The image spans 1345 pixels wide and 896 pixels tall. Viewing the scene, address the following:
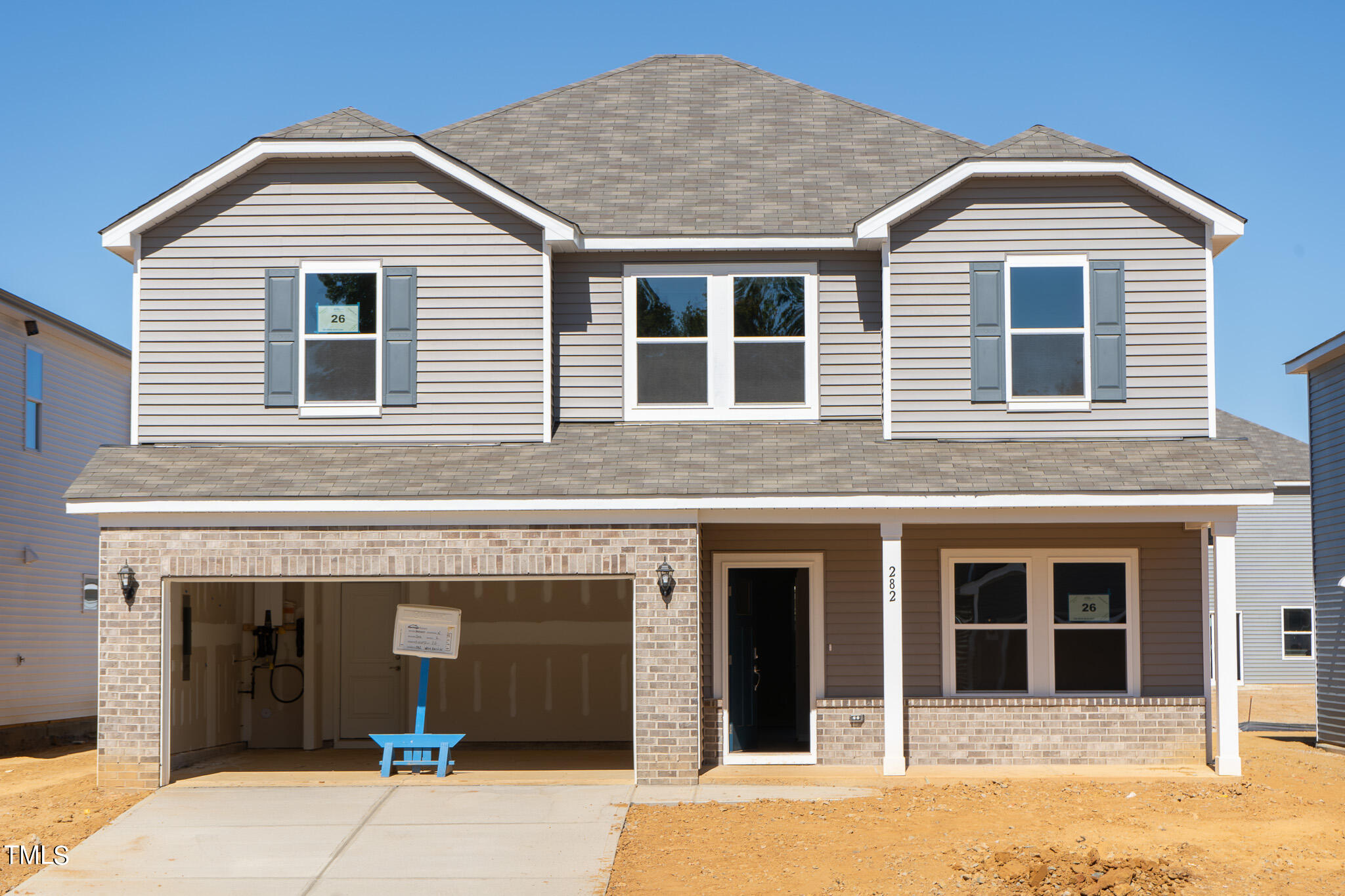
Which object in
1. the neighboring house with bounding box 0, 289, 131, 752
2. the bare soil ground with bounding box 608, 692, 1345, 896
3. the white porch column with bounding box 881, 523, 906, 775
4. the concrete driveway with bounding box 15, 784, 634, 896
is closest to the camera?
the bare soil ground with bounding box 608, 692, 1345, 896

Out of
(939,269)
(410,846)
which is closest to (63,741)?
(410,846)

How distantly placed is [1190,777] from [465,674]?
8.20m

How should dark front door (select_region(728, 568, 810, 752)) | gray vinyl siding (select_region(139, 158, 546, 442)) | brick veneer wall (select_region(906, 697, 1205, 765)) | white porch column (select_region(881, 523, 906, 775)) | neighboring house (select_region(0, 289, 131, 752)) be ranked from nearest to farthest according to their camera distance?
white porch column (select_region(881, 523, 906, 775)), brick veneer wall (select_region(906, 697, 1205, 765)), gray vinyl siding (select_region(139, 158, 546, 442)), dark front door (select_region(728, 568, 810, 752)), neighboring house (select_region(0, 289, 131, 752))

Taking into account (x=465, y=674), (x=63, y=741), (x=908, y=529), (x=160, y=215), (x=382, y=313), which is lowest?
(x=63, y=741)

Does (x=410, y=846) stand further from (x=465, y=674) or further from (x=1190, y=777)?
(x=1190, y=777)

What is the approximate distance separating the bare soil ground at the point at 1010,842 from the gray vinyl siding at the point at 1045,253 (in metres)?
3.77

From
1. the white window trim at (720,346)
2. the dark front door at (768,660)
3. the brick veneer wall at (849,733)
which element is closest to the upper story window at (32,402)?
the white window trim at (720,346)

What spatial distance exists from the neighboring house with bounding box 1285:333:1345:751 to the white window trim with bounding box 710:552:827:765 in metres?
7.38

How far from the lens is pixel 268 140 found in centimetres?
1421

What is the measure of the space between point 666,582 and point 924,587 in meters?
3.23

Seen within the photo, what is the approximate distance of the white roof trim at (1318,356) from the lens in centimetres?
1703

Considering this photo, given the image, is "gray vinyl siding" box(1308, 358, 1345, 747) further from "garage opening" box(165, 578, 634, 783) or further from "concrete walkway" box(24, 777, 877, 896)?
"garage opening" box(165, 578, 634, 783)

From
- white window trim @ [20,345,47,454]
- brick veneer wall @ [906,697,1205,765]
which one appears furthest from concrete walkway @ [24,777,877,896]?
white window trim @ [20,345,47,454]

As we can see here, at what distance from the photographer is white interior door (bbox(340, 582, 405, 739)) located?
53.2 ft
